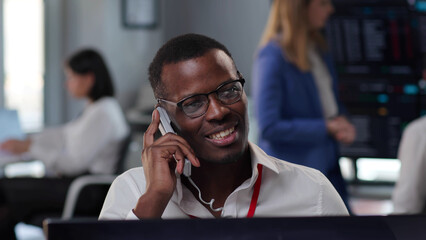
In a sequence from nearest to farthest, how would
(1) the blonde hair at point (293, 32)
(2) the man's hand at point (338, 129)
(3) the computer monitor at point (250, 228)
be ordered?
(3) the computer monitor at point (250, 228) < (1) the blonde hair at point (293, 32) < (2) the man's hand at point (338, 129)

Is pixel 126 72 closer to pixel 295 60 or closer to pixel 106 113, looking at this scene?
pixel 106 113

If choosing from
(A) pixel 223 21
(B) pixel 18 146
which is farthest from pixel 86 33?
(A) pixel 223 21

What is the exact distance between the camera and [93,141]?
248 centimetres

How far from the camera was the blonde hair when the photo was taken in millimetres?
1253

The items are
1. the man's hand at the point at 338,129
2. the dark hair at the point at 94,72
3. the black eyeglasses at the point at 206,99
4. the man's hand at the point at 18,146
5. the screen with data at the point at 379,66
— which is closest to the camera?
the black eyeglasses at the point at 206,99

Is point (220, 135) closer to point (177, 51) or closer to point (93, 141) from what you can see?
point (177, 51)

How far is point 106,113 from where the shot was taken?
2.43 m

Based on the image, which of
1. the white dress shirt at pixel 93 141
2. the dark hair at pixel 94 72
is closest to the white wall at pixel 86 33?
the white dress shirt at pixel 93 141

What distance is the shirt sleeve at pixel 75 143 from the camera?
2.44m

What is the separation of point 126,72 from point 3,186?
7.46ft

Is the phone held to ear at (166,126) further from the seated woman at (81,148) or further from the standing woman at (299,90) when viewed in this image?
the seated woman at (81,148)

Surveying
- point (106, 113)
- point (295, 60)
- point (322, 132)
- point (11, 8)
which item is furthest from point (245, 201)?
point (11, 8)

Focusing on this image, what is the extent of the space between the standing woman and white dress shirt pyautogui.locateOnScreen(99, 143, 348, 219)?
0.54 metres

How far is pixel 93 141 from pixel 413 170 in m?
1.22
